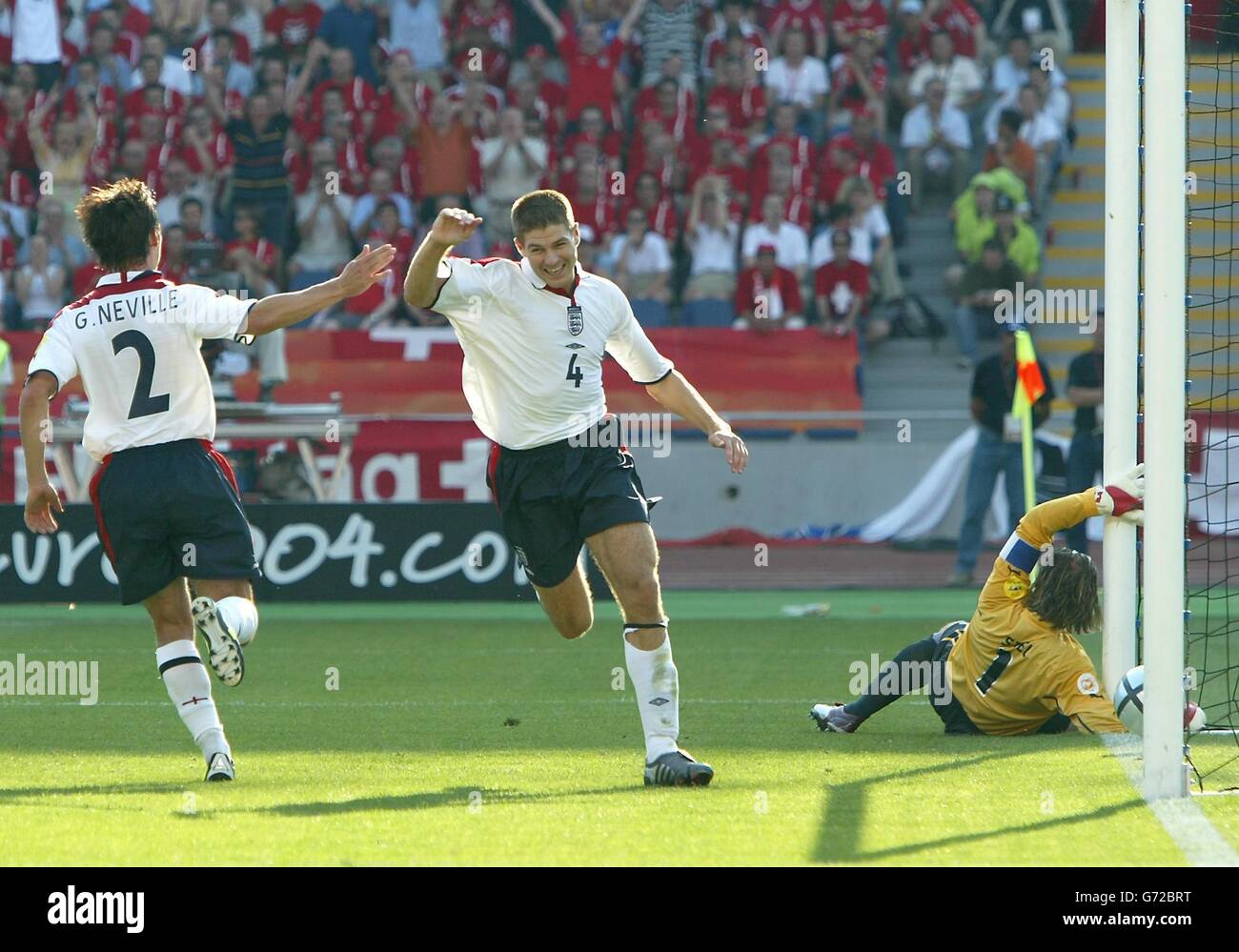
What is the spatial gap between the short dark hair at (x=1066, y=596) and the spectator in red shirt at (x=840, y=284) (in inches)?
432

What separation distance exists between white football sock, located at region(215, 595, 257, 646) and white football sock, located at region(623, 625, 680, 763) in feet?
4.35

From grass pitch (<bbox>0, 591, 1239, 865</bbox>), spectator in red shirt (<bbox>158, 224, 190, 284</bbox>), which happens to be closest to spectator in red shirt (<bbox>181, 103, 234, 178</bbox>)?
spectator in red shirt (<bbox>158, 224, 190, 284</bbox>)

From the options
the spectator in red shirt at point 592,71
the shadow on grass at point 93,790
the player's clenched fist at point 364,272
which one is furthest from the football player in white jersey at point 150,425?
the spectator in red shirt at point 592,71

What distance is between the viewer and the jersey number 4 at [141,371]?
6.41 meters

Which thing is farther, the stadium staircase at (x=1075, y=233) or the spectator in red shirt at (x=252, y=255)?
the stadium staircase at (x=1075, y=233)

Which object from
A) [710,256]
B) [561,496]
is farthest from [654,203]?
[561,496]

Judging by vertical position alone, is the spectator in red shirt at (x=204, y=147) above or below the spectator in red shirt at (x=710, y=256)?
above

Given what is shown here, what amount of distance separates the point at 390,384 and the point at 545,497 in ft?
35.6

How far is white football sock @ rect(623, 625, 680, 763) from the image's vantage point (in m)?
6.33

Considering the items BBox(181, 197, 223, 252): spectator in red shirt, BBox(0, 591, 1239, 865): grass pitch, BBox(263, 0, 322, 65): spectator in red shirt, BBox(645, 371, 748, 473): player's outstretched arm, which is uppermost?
BBox(263, 0, 322, 65): spectator in red shirt

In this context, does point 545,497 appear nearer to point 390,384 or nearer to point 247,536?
point 247,536

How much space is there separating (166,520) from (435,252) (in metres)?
1.36

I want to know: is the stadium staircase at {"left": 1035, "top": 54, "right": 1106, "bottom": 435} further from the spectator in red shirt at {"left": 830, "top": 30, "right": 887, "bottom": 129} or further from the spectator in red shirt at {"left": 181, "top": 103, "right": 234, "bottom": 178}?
the spectator in red shirt at {"left": 181, "top": 103, "right": 234, "bottom": 178}

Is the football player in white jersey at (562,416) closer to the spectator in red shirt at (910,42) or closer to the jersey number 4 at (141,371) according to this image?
the jersey number 4 at (141,371)
